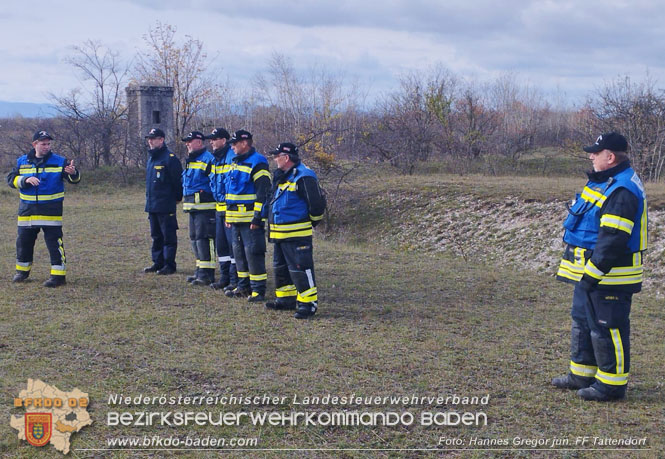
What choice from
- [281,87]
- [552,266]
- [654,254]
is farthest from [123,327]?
[281,87]

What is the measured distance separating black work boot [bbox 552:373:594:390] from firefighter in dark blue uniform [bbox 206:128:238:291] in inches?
193

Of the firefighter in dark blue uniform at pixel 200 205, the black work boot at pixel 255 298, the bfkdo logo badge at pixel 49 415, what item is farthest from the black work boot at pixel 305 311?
the bfkdo logo badge at pixel 49 415

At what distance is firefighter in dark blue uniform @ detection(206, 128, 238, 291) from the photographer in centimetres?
898

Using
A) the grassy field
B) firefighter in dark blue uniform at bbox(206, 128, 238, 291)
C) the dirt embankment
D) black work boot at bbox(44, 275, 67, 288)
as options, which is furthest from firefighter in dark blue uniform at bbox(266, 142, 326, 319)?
the dirt embankment

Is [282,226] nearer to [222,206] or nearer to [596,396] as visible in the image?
[222,206]

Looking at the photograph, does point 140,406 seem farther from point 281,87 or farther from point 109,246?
point 281,87

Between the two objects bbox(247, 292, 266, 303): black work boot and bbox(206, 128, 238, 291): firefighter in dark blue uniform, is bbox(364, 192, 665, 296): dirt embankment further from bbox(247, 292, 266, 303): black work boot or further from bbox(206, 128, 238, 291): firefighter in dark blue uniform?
bbox(206, 128, 238, 291): firefighter in dark blue uniform

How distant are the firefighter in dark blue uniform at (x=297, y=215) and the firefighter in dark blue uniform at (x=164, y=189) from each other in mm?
2841

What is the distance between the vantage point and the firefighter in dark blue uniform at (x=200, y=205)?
31.5ft

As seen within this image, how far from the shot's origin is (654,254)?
11.2 m

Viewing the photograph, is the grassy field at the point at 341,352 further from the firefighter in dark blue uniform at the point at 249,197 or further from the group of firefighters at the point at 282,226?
the firefighter in dark blue uniform at the point at 249,197

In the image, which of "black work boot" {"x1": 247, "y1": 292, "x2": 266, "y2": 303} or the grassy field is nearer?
the grassy field

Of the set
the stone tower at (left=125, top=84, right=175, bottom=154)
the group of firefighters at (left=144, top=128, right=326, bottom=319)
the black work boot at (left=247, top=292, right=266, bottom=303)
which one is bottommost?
the black work boot at (left=247, top=292, right=266, bottom=303)

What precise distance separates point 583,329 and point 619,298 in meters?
0.47
